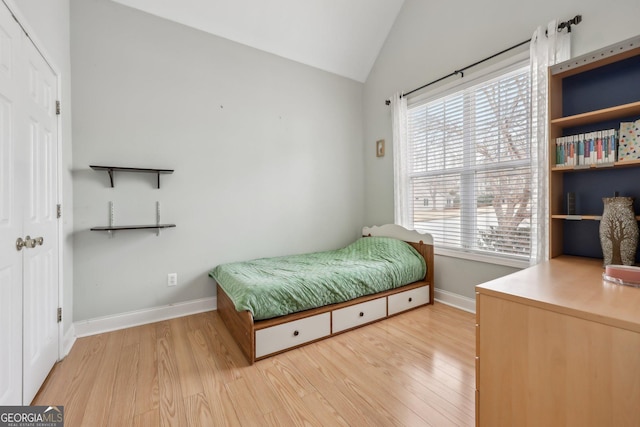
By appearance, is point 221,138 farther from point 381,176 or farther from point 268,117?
point 381,176

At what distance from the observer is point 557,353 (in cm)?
95

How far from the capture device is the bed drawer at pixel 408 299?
2.53 metres

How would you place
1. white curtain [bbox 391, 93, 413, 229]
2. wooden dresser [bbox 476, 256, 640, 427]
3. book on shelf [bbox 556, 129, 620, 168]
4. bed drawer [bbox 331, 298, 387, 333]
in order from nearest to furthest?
1. wooden dresser [bbox 476, 256, 640, 427]
2. book on shelf [bbox 556, 129, 620, 168]
3. bed drawer [bbox 331, 298, 387, 333]
4. white curtain [bbox 391, 93, 413, 229]

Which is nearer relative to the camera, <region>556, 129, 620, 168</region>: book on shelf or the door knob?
the door knob

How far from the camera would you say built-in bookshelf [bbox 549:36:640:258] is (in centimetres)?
159

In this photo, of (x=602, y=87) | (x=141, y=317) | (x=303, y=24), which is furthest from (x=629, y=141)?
(x=141, y=317)

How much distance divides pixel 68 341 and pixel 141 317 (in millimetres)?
494

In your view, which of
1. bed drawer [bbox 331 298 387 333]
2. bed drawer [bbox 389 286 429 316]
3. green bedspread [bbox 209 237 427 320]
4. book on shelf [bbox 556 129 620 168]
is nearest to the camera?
book on shelf [bbox 556 129 620 168]

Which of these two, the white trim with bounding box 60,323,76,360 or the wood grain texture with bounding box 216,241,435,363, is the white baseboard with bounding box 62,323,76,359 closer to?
the white trim with bounding box 60,323,76,360

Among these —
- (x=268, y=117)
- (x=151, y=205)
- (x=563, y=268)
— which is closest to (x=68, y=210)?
(x=151, y=205)

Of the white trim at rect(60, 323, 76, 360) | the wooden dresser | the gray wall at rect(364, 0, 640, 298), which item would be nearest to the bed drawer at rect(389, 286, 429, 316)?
the gray wall at rect(364, 0, 640, 298)

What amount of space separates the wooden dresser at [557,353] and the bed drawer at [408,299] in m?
1.36

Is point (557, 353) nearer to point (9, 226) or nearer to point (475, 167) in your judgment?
point (475, 167)

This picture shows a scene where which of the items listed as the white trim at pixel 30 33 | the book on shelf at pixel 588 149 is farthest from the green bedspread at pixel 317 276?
the white trim at pixel 30 33
